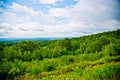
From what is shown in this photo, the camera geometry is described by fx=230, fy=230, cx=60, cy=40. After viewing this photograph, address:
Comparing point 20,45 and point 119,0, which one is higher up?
point 119,0

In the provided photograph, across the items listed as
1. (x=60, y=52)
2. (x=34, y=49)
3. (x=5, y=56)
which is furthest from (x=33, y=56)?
(x=5, y=56)

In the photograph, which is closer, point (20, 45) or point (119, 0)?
point (119, 0)

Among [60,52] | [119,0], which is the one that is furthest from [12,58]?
[119,0]

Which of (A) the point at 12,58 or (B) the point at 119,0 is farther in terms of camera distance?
(A) the point at 12,58

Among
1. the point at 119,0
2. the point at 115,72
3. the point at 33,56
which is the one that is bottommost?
the point at 33,56

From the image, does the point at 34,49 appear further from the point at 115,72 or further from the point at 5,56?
the point at 115,72

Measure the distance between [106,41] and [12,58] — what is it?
47.3ft

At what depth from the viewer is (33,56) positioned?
30312mm

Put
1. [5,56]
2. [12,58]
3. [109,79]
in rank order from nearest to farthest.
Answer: [109,79]
[5,56]
[12,58]

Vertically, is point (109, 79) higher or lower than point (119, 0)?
lower

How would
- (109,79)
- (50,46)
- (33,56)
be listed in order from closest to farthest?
(109,79) < (33,56) < (50,46)

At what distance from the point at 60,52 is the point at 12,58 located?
982 centimetres

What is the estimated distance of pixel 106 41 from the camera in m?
33.6

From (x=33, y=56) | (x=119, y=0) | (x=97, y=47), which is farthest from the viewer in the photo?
(x=97, y=47)
